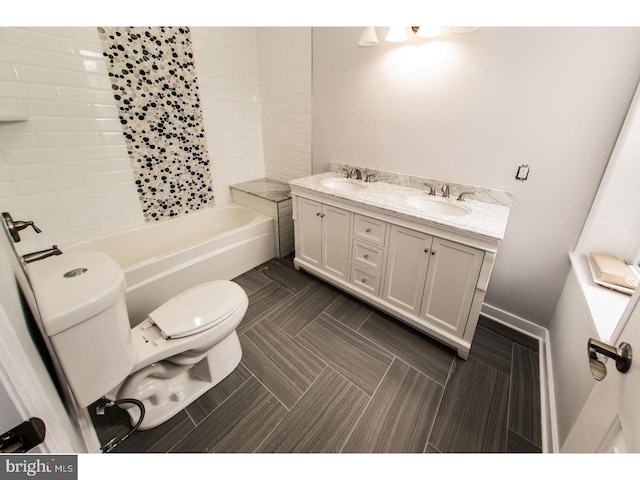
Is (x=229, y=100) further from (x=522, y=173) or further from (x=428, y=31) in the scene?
(x=522, y=173)

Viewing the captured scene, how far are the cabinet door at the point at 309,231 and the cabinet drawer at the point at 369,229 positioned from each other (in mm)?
328

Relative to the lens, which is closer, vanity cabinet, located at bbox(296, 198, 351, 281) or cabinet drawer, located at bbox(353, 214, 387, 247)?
cabinet drawer, located at bbox(353, 214, 387, 247)

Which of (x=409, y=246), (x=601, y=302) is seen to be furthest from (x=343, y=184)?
(x=601, y=302)

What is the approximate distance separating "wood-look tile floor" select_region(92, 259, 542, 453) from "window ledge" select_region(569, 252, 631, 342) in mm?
593

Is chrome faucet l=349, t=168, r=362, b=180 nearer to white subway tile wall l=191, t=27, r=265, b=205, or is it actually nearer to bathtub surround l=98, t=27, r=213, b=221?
white subway tile wall l=191, t=27, r=265, b=205

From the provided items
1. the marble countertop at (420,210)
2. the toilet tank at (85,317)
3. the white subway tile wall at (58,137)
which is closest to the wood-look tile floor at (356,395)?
the toilet tank at (85,317)

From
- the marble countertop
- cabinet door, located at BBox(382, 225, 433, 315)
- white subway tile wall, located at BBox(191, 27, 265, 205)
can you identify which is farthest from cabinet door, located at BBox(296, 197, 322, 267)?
white subway tile wall, located at BBox(191, 27, 265, 205)

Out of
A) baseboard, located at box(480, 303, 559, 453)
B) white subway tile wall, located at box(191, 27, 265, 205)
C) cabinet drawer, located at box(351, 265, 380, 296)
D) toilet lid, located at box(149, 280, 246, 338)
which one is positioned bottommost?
baseboard, located at box(480, 303, 559, 453)

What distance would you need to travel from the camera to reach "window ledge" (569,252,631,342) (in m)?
0.98

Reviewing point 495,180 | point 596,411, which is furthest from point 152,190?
point 596,411

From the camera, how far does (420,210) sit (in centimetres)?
156

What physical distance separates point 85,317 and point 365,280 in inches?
59.1

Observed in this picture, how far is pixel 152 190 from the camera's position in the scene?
2209mm

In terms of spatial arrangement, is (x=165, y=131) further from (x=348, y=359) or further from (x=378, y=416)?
(x=378, y=416)
